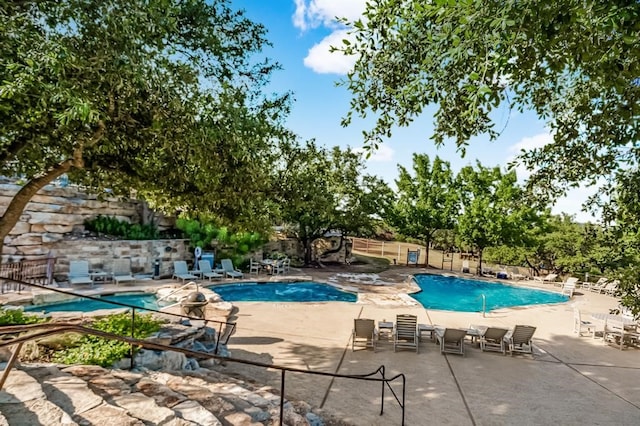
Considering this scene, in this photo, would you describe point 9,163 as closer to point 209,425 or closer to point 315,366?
point 209,425

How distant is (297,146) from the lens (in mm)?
14414

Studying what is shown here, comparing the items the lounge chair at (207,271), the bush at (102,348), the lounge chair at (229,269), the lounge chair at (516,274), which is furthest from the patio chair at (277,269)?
the lounge chair at (516,274)

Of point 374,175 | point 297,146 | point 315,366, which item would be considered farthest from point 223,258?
point 315,366

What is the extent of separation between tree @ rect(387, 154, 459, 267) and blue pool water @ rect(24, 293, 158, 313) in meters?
17.3

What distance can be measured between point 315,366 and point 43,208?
538 inches

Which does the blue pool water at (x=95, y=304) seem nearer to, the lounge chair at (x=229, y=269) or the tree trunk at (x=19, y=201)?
the lounge chair at (x=229, y=269)

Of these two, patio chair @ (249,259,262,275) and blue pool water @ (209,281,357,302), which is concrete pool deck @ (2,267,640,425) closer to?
blue pool water @ (209,281,357,302)

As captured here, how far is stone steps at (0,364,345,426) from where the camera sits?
137 inches

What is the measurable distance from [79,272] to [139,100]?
12559 millimetres

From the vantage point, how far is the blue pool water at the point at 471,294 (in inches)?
730

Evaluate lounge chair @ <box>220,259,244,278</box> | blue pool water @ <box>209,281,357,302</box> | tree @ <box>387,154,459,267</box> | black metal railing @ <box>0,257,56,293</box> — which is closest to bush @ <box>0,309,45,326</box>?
black metal railing @ <box>0,257,56,293</box>

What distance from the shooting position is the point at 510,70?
2.97 m

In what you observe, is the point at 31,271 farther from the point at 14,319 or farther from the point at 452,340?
the point at 452,340

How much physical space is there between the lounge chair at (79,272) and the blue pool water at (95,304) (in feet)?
3.37
